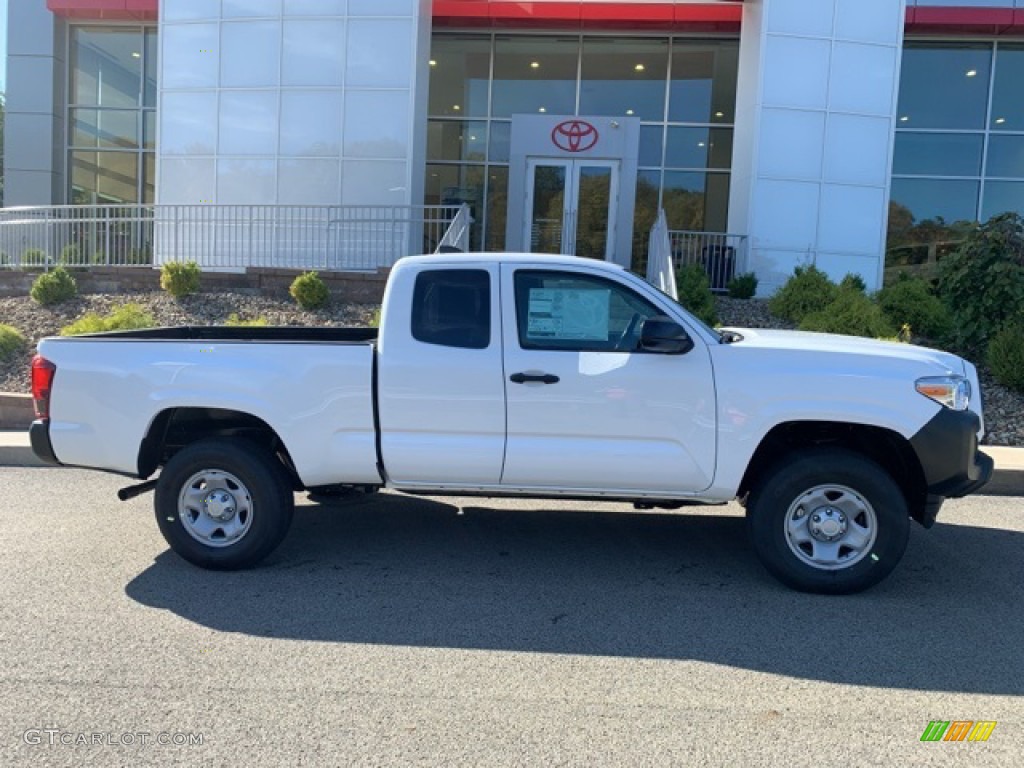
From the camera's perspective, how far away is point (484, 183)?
21.2 metres

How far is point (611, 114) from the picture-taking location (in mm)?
20969

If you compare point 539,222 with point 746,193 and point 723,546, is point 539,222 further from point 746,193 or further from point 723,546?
point 723,546

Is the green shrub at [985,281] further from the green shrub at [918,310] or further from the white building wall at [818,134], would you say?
the white building wall at [818,134]

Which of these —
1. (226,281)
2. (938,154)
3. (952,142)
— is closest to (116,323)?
(226,281)

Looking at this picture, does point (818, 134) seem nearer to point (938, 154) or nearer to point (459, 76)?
point (938, 154)

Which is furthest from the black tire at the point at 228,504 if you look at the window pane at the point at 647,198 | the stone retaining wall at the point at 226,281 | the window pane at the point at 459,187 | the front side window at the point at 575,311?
the window pane at the point at 647,198

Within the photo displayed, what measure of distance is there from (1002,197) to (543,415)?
64.2 ft

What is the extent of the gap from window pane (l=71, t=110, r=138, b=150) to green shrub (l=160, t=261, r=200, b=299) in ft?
38.8

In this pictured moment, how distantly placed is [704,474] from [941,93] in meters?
19.1

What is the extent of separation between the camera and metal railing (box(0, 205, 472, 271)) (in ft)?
53.4

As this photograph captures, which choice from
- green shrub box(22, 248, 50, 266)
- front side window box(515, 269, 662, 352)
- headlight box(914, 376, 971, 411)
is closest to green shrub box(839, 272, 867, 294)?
headlight box(914, 376, 971, 411)

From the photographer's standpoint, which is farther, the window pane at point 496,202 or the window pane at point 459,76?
the window pane at point 496,202

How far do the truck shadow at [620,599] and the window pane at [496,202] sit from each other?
15409 millimetres

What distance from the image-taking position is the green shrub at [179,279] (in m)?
13.9
